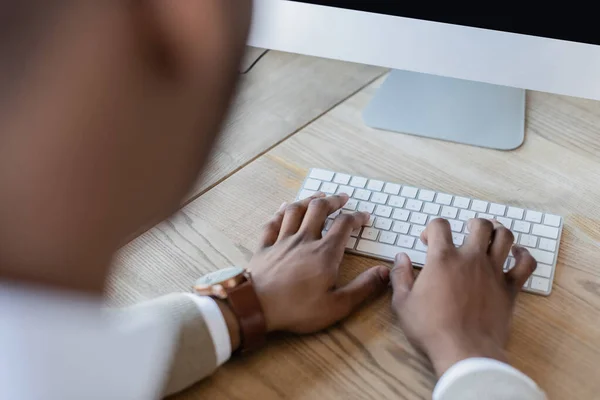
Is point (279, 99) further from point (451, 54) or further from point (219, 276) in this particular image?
point (219, 276)

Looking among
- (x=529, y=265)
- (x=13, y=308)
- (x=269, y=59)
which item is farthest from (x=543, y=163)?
(x=13, y=308)

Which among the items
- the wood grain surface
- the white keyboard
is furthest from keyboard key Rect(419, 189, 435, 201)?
the wood grain surface

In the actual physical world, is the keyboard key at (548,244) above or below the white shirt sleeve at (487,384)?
above

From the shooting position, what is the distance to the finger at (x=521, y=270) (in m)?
0.66

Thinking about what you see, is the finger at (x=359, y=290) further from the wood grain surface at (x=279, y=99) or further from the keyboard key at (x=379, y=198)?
the wood grain surface at (x=279, y=99)

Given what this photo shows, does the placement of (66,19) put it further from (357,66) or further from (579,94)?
(357,66)

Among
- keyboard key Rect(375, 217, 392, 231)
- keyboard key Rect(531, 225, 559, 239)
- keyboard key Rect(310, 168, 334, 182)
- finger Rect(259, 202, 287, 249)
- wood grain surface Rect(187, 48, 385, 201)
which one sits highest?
wood grain surface Rect(187, 48, 385, 201)

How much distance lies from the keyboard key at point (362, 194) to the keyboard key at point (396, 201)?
25 millimetres

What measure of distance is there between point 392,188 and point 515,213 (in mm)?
133

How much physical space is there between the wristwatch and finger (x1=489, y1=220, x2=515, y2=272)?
23 cm

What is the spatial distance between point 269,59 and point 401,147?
284 millimetres

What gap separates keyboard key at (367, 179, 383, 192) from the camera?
0.78m

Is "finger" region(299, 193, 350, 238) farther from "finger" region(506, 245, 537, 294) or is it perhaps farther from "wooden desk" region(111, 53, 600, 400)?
"finger" region(506, 245, 537, 294)

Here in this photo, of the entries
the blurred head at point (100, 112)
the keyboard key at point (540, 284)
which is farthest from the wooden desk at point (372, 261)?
the blurred head at point (100, 112)
